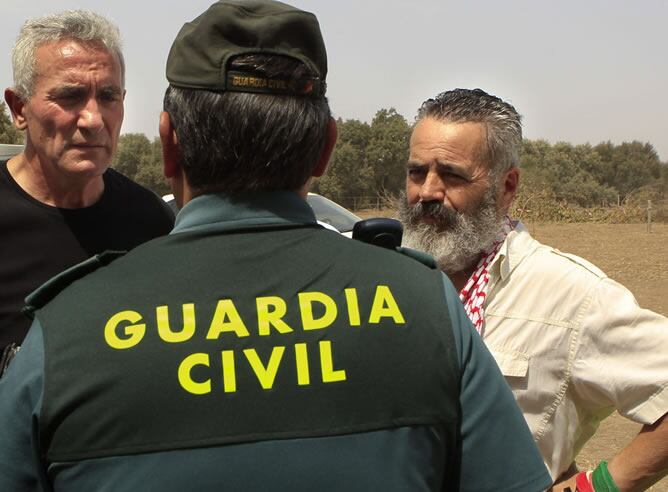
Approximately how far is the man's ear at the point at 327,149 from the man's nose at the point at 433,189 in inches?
43.8

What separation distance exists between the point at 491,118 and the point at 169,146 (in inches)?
53.8

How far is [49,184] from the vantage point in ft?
9.22

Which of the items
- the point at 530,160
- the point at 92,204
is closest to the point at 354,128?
the point at 530,160

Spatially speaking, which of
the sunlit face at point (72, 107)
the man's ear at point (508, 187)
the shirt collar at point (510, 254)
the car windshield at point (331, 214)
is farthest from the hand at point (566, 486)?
the car windshield at point (331, 214)

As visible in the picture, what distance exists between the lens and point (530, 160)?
53.0 metres

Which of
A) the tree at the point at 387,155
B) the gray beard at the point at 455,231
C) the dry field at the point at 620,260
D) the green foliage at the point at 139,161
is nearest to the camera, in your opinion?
the gray beard at the point at 455,231

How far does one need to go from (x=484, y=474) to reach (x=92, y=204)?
193cm

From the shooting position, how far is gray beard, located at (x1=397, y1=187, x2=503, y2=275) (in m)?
2.49

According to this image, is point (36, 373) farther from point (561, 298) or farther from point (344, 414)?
point (561, 298)

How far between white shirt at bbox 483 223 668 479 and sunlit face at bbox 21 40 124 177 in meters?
1.36

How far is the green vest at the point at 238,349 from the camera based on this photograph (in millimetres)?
1206

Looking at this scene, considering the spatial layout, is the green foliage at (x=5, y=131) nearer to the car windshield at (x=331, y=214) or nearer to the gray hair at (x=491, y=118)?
the car windshield at (x=331, y=214)

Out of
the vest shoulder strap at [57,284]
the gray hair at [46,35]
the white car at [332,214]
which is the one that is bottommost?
the white car at [332,214]

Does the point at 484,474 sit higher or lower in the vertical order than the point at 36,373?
lower
